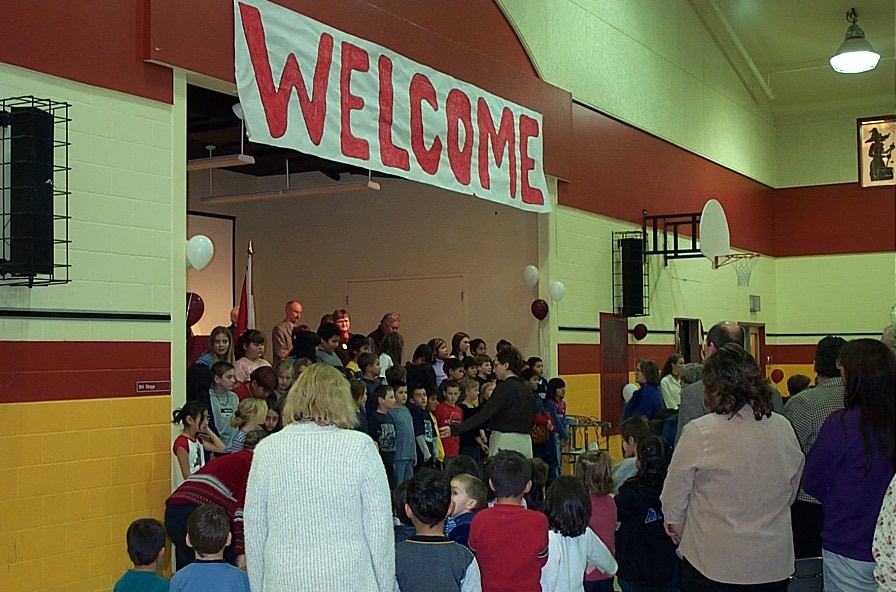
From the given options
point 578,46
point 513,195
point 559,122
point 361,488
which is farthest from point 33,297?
point 578,46

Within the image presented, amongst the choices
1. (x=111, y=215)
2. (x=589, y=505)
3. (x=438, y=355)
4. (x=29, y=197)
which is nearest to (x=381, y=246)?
(x=438, y=355)

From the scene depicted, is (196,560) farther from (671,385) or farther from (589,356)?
(589,356)

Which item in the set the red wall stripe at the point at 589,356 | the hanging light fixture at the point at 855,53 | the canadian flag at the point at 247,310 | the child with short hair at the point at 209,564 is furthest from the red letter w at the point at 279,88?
the hanging light fixture at the point at 855,53

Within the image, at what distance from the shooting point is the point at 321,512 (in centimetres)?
336

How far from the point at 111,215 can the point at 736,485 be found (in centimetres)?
432

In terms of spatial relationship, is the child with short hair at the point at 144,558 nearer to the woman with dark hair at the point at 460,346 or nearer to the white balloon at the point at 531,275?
the woman with dark hair at the point at 460,346

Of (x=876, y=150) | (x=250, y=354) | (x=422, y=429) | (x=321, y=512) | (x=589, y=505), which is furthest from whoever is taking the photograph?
(x=876, y=150)

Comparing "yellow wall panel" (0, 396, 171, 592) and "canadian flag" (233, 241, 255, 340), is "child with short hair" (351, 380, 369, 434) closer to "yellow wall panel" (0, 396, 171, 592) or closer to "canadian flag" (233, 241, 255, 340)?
"yellow wall panel" (0, 396, 171, 592)

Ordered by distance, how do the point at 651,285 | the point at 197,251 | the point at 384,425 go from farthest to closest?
the point at 651,285 → the point at 384,425 → the point at 197,251

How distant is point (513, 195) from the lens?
10594 mm

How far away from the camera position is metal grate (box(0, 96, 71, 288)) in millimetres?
5629

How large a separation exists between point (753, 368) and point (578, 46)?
365 inches

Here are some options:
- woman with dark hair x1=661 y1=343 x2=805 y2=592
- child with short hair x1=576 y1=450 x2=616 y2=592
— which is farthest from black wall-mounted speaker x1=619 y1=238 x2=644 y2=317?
woman with dark hair x1=661 y1=343 x2=805 y2=592

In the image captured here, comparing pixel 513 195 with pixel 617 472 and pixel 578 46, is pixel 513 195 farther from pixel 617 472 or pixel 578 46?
pixel 617 472
